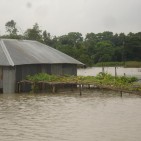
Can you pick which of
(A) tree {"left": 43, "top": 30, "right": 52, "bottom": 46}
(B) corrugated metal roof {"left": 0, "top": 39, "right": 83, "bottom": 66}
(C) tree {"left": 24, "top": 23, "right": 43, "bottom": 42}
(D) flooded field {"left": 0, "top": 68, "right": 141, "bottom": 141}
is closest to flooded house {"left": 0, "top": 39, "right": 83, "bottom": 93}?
(B) corrugated metal roof {"left": 0, "top": 39, "right": 83, "bottom": 66}

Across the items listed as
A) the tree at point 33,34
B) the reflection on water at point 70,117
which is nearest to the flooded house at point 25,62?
the reflection on water at point 70,117

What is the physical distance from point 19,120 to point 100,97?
8513 mm

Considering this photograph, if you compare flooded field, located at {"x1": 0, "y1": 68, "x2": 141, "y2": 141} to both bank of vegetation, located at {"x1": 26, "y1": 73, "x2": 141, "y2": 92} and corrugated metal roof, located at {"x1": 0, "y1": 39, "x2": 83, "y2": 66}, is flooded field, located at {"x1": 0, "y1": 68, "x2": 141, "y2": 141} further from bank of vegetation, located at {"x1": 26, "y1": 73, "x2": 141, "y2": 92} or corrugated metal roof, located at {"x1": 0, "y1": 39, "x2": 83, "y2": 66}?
corrugated metal roof, located at {"x1": 0, "y1": 39, "x2": 83, "y2": 66}

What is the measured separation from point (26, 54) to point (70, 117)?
39.9ft

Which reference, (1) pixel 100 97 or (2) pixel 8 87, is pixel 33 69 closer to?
(2) pixel 8 87

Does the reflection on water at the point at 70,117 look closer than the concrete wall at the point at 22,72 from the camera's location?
Yes

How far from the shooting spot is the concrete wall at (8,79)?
26752 millimetres

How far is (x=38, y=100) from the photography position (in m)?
24.0

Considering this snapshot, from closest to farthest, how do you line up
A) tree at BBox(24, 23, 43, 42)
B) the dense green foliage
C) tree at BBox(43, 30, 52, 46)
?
1. the dense green foliage
2. tree at BBox(24, 23, 43, 42)
3. tree at BBox(43, 30, 52, 46)

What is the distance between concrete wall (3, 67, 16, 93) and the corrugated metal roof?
1.79 ft

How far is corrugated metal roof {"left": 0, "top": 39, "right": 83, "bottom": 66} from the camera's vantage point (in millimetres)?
27250

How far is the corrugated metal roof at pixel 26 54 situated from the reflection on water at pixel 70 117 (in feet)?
8.34

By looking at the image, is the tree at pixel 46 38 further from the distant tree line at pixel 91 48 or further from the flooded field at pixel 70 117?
the flooded field at pixel 70 117

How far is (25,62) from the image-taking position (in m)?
27.6
